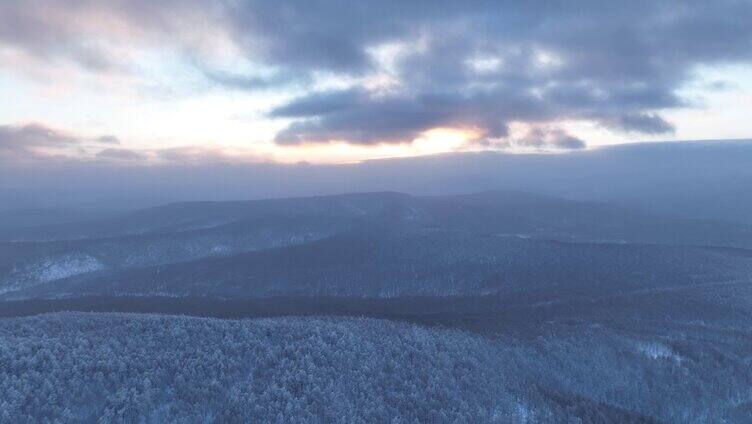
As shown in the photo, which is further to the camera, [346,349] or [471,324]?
[471,324]

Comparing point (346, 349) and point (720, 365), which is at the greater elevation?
point (346, 349)

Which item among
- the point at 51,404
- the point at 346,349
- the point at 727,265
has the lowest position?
the point at 727,265

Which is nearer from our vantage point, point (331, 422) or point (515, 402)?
point (331, 422)

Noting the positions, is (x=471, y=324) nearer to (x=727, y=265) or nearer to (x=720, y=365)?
(x=720, y=365)

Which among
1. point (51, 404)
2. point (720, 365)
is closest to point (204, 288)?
point (51, 404)

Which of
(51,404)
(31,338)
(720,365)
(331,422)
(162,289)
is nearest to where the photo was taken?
(51,404)

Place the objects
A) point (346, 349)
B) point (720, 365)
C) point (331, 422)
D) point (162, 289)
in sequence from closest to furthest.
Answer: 1. point (331, 422)
2. point (346, 349)
3. point (720, 365)
4. point (162, 289)

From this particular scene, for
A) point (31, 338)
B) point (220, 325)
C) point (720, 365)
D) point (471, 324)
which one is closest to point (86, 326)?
point (31, 338)

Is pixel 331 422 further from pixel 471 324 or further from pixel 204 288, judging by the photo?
pixel 204 288

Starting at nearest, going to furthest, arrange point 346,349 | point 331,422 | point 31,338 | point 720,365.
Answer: point 331,422, point 31,338, point 346,349, point 720,365

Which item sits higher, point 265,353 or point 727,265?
point 265,353
